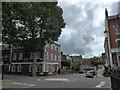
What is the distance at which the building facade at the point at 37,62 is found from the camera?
38.2 meters

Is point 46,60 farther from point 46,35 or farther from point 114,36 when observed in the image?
point 114,36

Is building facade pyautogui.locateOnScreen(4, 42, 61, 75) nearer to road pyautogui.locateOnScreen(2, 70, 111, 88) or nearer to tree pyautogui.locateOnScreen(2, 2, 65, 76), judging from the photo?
tree pyautogui.locateOnScreen(2, 2, 65, 76)

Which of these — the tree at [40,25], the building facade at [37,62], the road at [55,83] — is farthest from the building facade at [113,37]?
the building facade at [37,62]

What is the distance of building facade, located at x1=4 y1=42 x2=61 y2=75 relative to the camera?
3816 centimetres

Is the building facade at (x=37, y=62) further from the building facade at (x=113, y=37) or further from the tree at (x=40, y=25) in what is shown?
the building facade at (x=113, y=37)

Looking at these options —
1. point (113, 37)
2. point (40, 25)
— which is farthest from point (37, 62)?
point (113, 37)

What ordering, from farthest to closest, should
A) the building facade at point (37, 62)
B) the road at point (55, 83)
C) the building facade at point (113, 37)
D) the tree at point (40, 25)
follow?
1. the building facade at point (37, 62)
2. the tree at point (40, 25)
3. the building facade at point (113, 37)
4. the road at point (55, 83)

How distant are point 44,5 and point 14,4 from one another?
11034 millimetres

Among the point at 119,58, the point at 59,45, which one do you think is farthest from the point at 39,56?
the point at 119,58

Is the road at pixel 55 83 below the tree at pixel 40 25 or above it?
below

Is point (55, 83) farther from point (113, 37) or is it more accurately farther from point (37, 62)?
point (37, 62)

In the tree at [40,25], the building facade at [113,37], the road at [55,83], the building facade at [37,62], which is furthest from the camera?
the building facade at [37,62]

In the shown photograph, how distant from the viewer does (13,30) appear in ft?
61.9

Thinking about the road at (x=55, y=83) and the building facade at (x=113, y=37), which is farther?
the building facade at (x=113, y=37)
